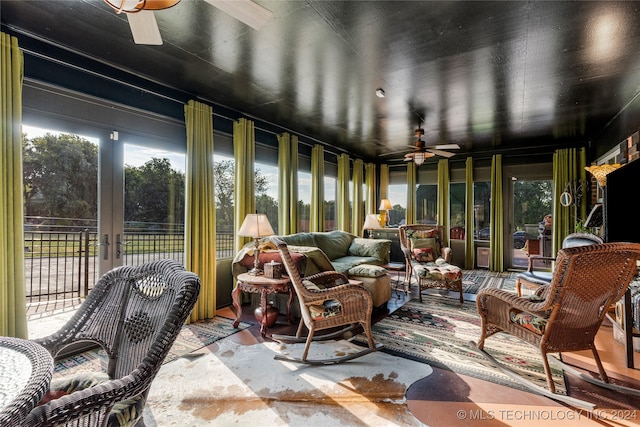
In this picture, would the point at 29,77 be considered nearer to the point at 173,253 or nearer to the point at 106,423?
the point at 173,253

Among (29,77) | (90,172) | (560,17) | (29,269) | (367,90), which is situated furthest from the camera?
(367,90)

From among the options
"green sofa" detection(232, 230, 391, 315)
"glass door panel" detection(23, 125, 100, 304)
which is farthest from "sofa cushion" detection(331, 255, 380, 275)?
"glass door panel" detection(23, 125, 100, 304)

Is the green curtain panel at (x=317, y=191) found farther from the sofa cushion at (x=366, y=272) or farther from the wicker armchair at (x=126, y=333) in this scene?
the wicker armchair at (x=126, y=333)

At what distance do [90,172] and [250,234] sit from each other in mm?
1636

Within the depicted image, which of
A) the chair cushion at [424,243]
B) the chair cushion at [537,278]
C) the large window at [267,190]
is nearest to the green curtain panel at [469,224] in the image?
the chair cushion at [424,243]

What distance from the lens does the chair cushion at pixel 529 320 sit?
221cm

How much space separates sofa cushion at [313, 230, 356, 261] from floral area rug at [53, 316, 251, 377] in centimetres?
191

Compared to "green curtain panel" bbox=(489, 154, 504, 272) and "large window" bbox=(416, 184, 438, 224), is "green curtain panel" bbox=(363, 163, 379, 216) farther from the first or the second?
"green curtain panel" bbox=(489, 154, 504, 272)

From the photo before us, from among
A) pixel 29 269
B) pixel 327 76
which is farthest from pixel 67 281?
pixel 327 76

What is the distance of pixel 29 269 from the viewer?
3172 millimetres

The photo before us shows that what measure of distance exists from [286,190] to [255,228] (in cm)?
180

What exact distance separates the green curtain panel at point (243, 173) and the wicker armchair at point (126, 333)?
275 cm

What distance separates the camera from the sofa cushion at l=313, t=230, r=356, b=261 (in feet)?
16.5

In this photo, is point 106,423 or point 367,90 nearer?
point 106,423
